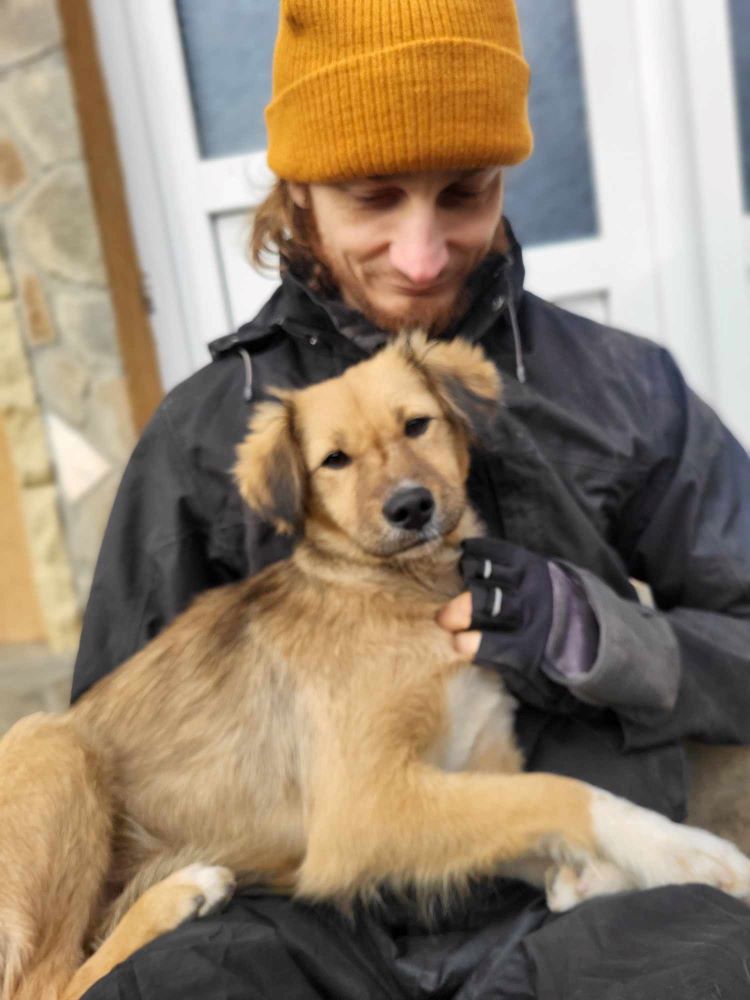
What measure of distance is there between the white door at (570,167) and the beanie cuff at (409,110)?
2234 millimetres

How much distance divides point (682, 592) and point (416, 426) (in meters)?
0.62

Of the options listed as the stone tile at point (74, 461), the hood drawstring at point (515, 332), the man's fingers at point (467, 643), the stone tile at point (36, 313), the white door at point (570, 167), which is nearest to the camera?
the man's fingers at point (467, 643)

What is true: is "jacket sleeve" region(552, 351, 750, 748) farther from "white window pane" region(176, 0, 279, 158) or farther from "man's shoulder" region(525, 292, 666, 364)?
"white window pane" region(176, 0, 279, 158)

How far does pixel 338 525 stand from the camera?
1.86 m

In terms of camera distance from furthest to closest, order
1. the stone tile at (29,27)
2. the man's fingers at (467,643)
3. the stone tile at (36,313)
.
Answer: the stone tile at (36,313) < the stone tile at (29,27) < the man's fingers at (467,643)

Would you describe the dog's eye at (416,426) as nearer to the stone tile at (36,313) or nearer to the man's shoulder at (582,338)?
the man's shoulder at (582,338)

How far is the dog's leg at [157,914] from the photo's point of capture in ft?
5.32

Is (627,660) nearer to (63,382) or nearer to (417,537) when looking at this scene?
(417,537)

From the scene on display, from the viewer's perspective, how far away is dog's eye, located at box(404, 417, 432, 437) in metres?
1.84

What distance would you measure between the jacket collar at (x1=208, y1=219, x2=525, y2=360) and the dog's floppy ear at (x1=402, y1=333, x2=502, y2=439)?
0.20 ft

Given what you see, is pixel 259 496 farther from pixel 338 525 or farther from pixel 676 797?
Answer: pixel 676 797

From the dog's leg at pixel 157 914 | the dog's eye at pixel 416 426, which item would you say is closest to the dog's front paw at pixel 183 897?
the dog's leg at pixel 157 914

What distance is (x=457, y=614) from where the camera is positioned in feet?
6.00

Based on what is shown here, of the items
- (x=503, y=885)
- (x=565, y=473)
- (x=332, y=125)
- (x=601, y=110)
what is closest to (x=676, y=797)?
(x=503, y=885)
